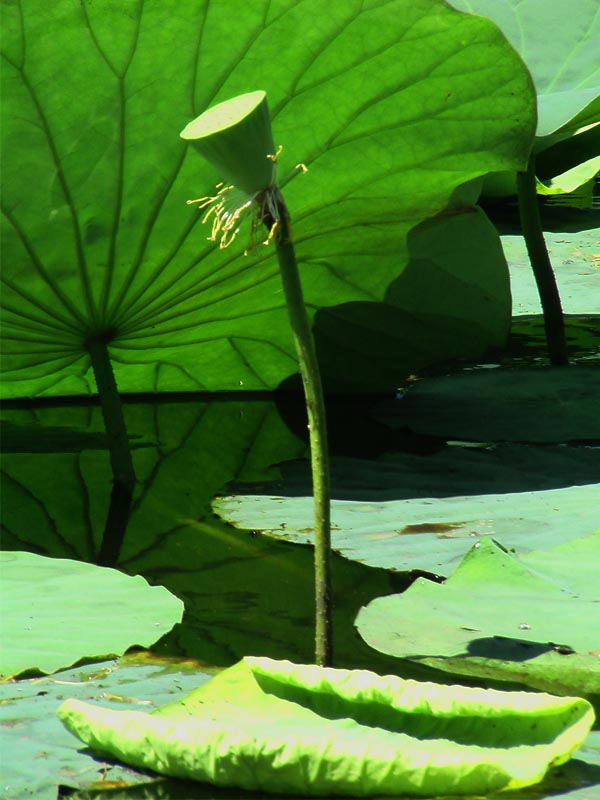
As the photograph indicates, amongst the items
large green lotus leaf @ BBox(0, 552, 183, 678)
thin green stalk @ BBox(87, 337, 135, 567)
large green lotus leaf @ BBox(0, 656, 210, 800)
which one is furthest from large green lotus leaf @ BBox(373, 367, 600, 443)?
large green lotus leaf @ BBox(0, 656, 210, 800)

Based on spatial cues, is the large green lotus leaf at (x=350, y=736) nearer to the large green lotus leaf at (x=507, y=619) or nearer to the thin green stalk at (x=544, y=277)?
the large green lotus leaf at (x=507, y=619)

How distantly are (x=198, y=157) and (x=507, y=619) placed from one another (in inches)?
30.2

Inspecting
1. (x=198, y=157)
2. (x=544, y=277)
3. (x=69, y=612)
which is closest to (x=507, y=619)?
(x=69, y=612)

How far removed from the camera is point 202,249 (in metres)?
1.60

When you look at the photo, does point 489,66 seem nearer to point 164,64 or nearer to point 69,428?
point 164,64

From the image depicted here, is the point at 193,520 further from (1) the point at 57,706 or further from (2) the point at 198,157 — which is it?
(1) the point at 57,706

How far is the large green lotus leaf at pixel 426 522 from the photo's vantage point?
1.28m

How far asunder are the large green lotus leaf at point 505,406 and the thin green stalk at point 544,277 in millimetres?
184

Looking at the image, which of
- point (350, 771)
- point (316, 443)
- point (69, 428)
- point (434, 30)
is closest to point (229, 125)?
point (316, 443)

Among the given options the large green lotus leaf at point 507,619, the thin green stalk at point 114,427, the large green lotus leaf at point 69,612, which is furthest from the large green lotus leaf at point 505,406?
the large green lotus leaf at point 69,612

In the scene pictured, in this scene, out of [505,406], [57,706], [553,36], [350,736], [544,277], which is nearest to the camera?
[350,736]

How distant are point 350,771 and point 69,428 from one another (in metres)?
1.43

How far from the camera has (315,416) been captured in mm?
939

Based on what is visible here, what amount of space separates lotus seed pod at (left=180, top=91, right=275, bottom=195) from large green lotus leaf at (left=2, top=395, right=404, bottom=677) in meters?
0.47
